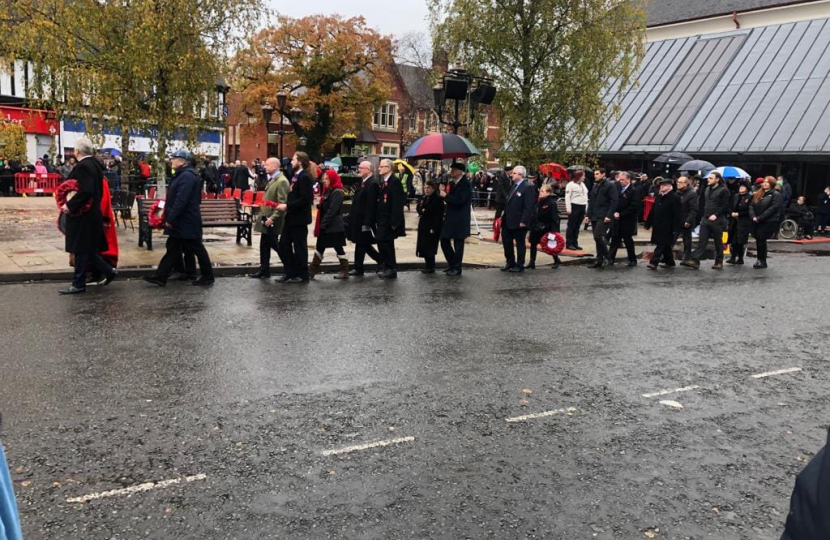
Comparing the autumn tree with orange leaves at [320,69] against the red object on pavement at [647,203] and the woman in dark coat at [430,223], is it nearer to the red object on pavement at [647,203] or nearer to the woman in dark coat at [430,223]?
the red object on pavement at [647,203]

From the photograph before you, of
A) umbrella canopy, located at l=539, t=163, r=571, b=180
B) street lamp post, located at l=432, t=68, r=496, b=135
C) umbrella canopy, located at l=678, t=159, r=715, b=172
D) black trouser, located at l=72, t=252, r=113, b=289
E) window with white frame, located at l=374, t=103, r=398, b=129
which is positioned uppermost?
window with white frame, located at l=374, t=103, r=398, b=129

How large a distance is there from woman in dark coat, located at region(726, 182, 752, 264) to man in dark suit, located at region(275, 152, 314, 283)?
357 inches

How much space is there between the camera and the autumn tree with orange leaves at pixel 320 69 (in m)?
47.9

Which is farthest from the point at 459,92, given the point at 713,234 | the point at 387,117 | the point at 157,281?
the point at 387,117

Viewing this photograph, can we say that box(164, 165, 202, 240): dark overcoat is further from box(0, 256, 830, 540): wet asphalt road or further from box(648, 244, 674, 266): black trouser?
box(648, 244, 674, 266): black trouser

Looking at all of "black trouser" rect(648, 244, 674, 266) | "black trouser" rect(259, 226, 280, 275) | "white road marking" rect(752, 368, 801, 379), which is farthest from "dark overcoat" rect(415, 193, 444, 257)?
"white road marking" rect(752, 368, 801, 379)

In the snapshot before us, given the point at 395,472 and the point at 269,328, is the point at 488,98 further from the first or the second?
the point at 395,472

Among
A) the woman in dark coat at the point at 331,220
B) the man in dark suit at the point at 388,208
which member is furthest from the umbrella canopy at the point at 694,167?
the woman in dark coat at the point at 331,220

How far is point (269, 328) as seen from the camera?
723cm

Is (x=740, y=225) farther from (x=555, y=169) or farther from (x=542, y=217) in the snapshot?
(x=555, y=169)

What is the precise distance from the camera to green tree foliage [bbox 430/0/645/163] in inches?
717

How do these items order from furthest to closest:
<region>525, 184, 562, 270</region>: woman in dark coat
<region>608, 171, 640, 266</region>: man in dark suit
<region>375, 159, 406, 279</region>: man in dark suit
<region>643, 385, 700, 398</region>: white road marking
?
<region>608, 171, 640, 266</region>: man in dark suit
<region>525, 184, 562, 270</region>: woman in dark coat
<region>375, 159, 406, 279</region>: man in dark suit
<region>643, 385, 700, 398</region>: white road marking

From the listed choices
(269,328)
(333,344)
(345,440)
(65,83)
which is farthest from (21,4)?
(345,440)

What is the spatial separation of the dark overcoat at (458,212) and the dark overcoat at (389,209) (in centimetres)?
106
